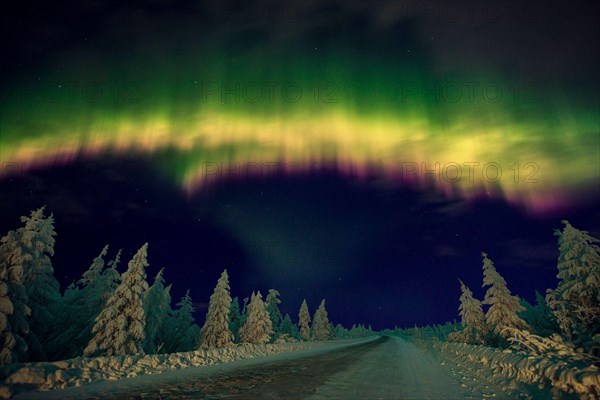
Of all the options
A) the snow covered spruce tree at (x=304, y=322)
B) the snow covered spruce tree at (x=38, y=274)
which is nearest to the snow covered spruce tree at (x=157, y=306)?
the snow covered spruce tree at (x=38, y=274)

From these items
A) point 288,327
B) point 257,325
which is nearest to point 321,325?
point 288,327

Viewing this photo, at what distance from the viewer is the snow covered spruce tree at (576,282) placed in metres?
16.4

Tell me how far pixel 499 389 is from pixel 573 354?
2.36 meters

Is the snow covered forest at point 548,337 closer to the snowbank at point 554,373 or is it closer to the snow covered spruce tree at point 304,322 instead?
the snowbank at point 554,373

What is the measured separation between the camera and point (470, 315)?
3931 cm

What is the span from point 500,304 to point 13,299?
127 ft

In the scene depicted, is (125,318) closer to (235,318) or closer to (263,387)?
(263,387)

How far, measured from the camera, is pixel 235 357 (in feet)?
52.4

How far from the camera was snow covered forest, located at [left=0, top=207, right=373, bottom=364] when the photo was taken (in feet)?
60.3

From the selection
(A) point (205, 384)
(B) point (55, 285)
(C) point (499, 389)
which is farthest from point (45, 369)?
(B) point (55, 285)

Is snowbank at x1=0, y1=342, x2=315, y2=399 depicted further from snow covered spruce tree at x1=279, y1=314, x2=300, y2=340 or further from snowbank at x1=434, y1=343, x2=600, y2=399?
snow covered spruce tree at x1=279, y1=314, x2=300, y2=340

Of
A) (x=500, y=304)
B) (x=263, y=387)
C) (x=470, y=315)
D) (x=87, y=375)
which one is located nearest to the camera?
(x=263, y=387)

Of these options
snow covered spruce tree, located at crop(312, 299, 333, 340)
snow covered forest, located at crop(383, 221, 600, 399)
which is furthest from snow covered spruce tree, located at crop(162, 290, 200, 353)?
snow covered spruce tree, located at crop(312, 299, 333, 340)

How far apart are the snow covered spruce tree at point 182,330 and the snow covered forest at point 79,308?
0.14 meters
